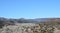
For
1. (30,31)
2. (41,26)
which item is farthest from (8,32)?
(41,26)

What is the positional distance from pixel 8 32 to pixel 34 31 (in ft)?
10.2

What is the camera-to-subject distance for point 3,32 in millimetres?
19484

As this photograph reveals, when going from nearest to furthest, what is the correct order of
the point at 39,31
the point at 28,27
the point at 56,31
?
the point at 56,31, the point at 39,31, the point at 28,27

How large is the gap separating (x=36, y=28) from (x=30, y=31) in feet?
3.78

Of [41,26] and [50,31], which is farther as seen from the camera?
[41,26]

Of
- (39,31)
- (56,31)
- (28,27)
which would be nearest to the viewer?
(56,31)

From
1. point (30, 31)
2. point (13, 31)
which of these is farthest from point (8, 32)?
point (30, 31)

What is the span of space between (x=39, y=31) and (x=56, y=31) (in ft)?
7.11

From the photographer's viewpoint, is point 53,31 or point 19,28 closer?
point 53,31

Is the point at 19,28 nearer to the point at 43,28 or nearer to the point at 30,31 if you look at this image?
the point at 30,31

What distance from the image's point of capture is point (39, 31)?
19.7 meters

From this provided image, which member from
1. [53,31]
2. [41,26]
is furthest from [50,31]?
[41,26]

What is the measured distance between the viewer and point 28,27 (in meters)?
21.0

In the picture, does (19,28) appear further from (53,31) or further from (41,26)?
(53,31)
